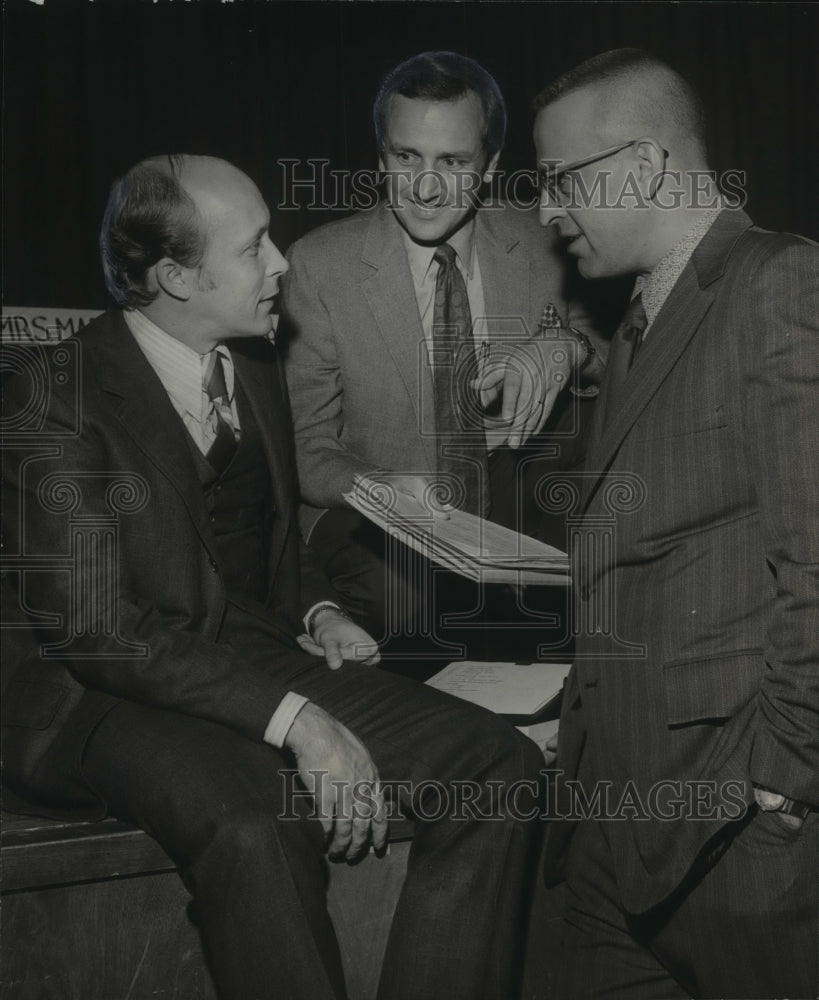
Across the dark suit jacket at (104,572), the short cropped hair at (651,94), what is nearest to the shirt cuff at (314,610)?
the dark suit jacket at (104,572)

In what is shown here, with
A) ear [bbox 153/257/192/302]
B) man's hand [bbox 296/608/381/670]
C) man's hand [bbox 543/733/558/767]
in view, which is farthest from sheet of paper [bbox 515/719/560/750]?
ear [bbox 153/257/192/302]

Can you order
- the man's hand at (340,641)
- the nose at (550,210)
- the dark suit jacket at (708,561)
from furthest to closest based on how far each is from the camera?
the man's hand at (340,641), the nose at (550,210), the dark suit jacket at (708,561)

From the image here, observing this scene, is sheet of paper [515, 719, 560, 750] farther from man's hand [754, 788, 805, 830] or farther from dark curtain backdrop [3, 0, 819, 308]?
dark curtain backdrop [3, 0, 819, 308]

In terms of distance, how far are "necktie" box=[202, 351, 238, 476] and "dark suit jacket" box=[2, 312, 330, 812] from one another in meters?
0.09

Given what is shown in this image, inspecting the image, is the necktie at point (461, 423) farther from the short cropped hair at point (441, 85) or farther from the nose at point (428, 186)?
the short cropped hair at point (441, 85)

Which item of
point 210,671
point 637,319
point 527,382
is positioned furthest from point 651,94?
point 210,671

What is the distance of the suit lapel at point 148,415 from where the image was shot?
6.67 ft

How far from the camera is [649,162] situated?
198 cm

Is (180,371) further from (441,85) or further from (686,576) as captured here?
(686,576)

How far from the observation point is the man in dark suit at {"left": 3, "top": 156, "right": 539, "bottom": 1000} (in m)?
1.81

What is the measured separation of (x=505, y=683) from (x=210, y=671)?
0.68m

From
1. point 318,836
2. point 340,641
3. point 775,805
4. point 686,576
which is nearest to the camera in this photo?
point 775,805

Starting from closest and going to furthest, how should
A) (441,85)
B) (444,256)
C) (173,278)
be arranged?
(173,278), (441,85), (444,256)

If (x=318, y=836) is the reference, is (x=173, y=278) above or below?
above
